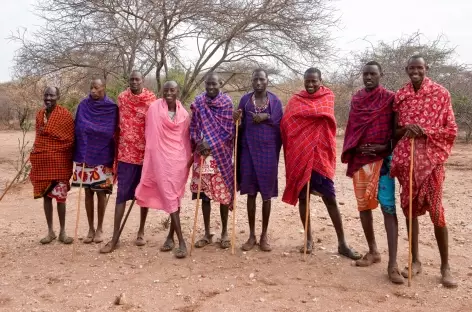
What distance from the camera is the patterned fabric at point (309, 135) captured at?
4.16 meters

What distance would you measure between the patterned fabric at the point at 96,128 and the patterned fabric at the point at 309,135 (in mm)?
1851

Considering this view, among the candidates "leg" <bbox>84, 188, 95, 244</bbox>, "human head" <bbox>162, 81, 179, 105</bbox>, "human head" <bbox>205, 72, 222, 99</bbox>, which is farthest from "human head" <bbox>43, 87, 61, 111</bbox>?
"human head" <bbox>205, 72, 222, 99</bbox>

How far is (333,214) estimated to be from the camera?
4273mm

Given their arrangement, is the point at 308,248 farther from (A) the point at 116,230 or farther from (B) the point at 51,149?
(B) the point at 51,149

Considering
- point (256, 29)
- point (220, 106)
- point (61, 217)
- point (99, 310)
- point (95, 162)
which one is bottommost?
point (99, 310)

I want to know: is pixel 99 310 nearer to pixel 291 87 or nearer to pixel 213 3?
pixel 213 3

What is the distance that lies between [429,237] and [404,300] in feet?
5.74

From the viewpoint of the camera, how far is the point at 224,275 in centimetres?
381

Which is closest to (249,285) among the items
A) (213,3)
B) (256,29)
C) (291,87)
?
(213,3)

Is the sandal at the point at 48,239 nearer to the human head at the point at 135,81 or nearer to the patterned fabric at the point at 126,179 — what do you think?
the patterned fabric at the point at 126,179

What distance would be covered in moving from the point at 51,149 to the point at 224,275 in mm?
2326

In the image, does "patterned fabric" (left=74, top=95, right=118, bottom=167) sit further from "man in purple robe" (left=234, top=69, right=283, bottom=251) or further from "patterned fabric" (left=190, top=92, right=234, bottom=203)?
"man in purple robe" (left=234, top=69, right=283, bottom=251)

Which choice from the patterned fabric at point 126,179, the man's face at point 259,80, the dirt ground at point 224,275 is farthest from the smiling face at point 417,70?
the patterned fabric at point 126,179

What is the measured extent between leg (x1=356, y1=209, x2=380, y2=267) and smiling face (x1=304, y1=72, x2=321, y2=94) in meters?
1.27
